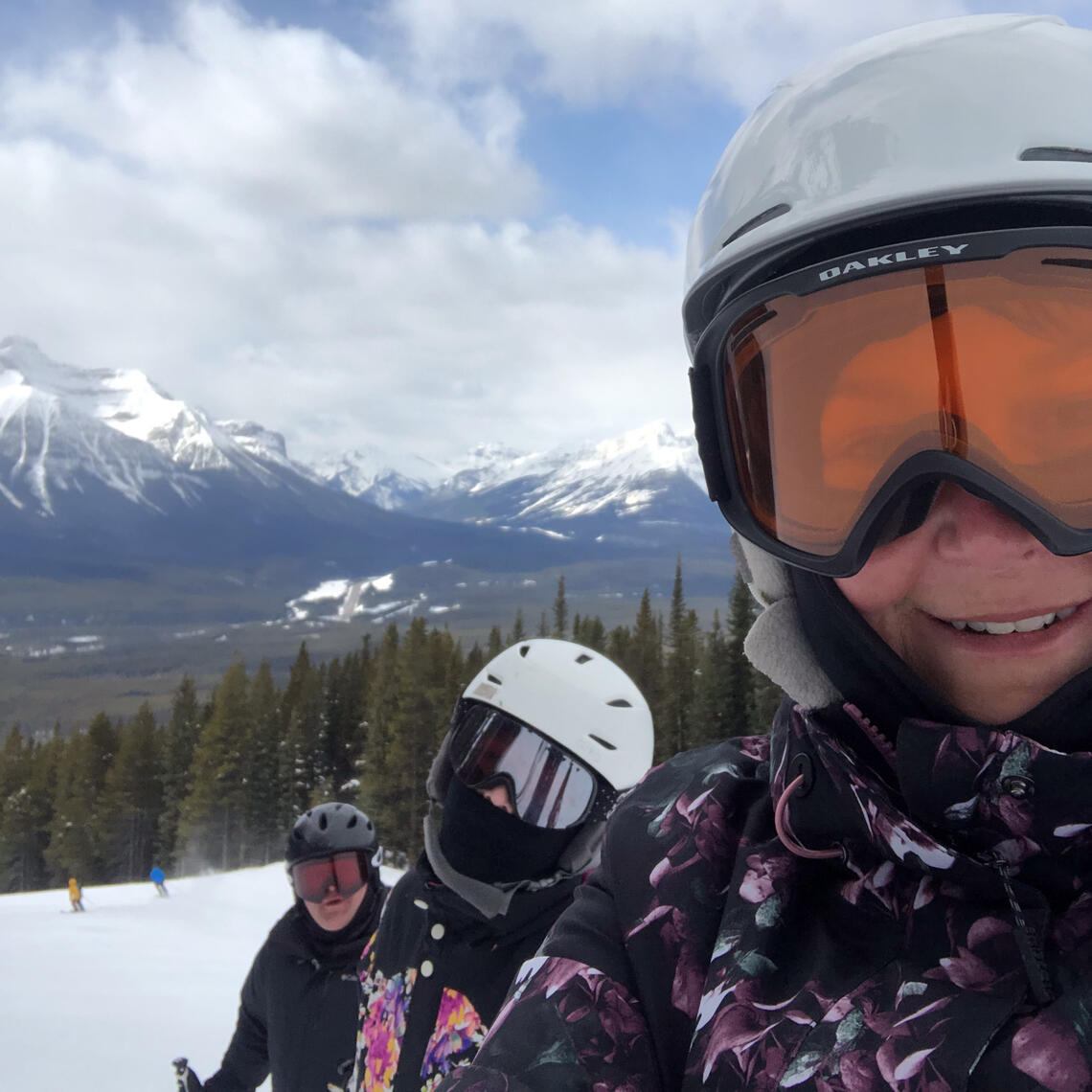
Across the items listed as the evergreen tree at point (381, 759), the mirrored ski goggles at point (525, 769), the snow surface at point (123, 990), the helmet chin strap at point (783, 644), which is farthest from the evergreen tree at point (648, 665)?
the helmet chin strap at point (783, 644)

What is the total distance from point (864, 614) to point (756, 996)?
1.85 feet

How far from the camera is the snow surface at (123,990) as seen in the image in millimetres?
8992

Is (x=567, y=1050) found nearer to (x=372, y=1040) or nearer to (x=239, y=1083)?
(x=372, y=1040)

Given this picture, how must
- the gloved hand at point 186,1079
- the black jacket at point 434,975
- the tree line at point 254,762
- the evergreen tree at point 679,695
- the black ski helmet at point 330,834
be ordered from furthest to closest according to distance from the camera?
1. the evergreen tree at point 679,695
2. the tree line at point 254,762
3. the black ski helmet at point 330,834
4. the gloved hand at point 186,1079
5. the black jacket at point 434,975

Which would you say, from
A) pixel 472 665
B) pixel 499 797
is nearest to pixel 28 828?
pixel 472 665

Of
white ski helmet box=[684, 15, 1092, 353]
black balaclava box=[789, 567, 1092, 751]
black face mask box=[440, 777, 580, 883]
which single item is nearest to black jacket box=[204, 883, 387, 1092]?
black face mask box=[440, 777, 580, 883]

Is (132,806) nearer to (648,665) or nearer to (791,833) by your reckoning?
(648,665)

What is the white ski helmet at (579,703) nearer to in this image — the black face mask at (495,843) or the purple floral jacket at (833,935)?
the black face mask at (495,843)

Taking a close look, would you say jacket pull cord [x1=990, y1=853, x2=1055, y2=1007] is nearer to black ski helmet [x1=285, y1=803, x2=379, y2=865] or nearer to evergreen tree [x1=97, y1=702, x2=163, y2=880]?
black ski helmet [x1=285, y1=803, x2=379, y2=865]

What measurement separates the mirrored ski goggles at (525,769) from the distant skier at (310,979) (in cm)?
166

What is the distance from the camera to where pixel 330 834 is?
5.48 metres

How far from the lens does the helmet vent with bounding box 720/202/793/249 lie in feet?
4.21

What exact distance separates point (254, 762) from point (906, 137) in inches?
1680

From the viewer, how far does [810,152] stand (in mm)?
1282
